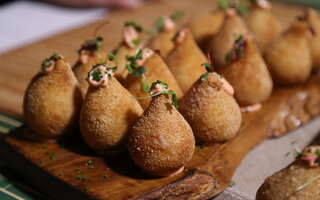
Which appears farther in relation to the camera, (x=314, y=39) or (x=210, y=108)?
(x=314, y=39)

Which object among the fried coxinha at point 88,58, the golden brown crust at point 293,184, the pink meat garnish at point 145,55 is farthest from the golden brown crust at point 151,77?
the golden brown crust at point 293,184

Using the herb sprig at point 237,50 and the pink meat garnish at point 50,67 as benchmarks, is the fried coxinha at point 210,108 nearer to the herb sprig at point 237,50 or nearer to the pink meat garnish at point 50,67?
the herb sprig at point 237,50

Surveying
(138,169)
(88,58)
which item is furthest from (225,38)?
(138,169)

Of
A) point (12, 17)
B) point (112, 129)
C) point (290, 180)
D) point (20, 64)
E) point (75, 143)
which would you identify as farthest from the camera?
point (12, 17)

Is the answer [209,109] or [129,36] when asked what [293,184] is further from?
[129,36]

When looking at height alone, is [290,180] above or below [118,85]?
below

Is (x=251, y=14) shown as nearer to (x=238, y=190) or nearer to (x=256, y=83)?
(x=256, y=83)

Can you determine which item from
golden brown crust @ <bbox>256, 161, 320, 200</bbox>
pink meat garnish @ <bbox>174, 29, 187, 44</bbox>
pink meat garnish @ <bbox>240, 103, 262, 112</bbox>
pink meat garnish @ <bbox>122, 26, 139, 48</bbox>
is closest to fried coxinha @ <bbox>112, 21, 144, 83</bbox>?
pink meat garnish @ <bbox>122, 26, 139, 48</bbox>

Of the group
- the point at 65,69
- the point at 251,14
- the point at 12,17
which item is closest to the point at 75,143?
the point at 65,69
